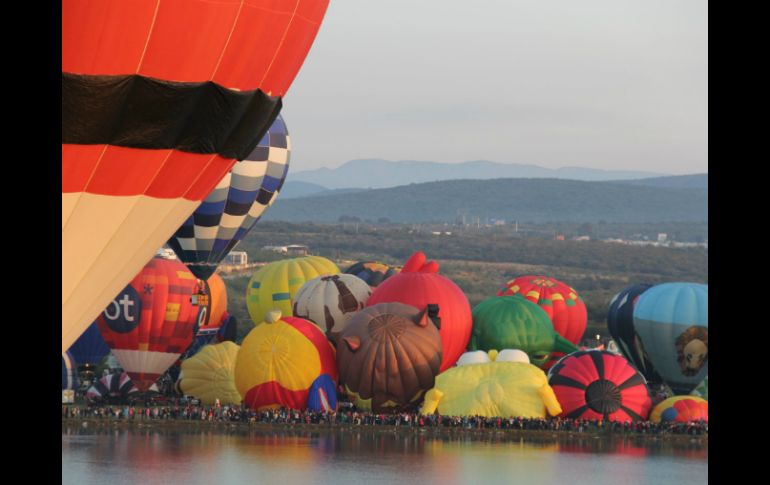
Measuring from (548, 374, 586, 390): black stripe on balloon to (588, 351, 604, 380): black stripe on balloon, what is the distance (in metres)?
0.36

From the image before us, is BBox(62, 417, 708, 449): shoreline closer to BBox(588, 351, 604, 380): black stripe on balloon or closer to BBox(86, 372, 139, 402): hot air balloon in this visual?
BBox(588, 351, 604, 380): black stripe on balloon

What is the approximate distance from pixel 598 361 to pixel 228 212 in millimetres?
7330

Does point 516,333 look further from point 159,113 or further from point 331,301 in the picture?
point 159,113

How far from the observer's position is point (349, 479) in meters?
19.1

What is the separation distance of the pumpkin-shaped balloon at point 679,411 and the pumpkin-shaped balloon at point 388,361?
13.2 feet

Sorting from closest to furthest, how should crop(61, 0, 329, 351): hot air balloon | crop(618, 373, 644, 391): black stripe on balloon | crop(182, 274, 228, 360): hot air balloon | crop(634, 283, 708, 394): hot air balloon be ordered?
1. crop(61, 0, 329, 351): hot air balloon
2. crop(618, 373, 644, 391): black stripe on balloon
3. crop(634, 283, 708, 394): hot air balloon
4. crop(182, 274, 228, 360): hot air balloon

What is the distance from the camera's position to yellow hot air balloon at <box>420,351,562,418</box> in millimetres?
24672

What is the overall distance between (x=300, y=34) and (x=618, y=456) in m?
13.7

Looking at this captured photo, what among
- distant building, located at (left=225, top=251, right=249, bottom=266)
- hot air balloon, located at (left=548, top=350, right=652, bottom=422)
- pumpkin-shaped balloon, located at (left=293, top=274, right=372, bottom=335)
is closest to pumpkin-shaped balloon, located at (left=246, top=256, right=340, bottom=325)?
pumpkin-shaped balloon, located at (left=293, top=274, right=372, bottom=335)

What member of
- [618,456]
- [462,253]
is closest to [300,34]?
[618,456]

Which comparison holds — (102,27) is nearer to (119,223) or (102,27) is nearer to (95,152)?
(95,152)

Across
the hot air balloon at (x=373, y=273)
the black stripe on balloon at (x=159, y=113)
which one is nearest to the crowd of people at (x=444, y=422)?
the hot air balloon at (x=373, y=273)

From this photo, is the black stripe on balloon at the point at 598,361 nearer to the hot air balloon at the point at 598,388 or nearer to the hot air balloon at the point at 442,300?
the hot air balloon at the point at 598,388
